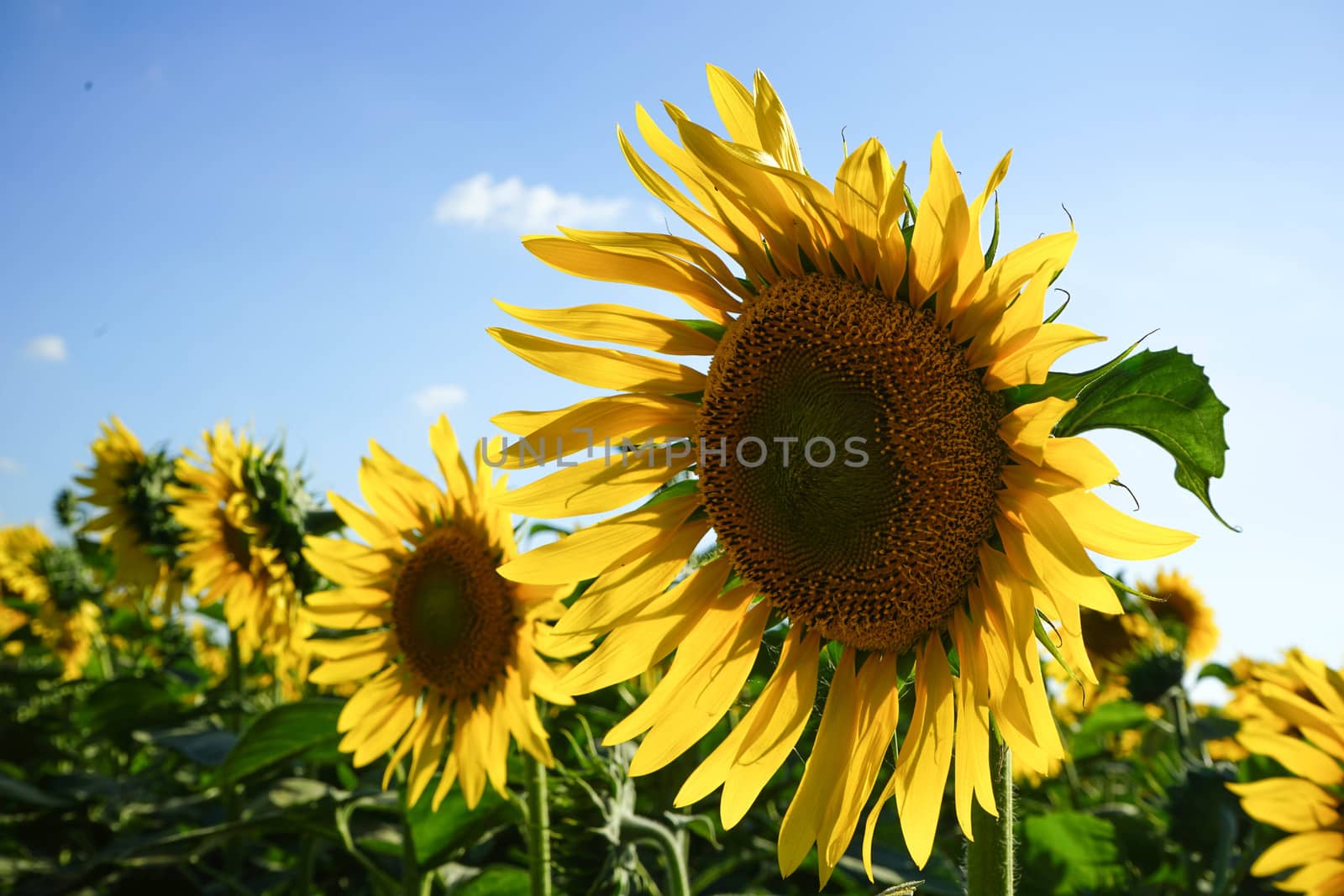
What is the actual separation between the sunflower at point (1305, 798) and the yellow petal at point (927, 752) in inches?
49.6

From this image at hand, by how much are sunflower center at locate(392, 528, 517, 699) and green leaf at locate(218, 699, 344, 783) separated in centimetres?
30

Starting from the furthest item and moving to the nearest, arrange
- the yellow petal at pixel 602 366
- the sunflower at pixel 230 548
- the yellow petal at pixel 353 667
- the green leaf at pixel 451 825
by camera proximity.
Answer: the sunflower at pixel 230 548, the yellow petal at pixel 353 667, the green leaf at pixel 451 825, the yellow petal at pixel 602 366

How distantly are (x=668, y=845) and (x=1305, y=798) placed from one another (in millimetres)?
1618

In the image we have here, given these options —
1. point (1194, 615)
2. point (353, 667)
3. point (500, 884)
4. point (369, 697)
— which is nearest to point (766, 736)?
point (500, 884)

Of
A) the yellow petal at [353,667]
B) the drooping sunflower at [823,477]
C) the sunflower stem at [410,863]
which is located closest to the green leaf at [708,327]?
the drooping sunflower at [823,477]

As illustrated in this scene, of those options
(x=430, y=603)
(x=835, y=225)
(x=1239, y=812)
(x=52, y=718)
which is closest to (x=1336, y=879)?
(x=1239, y=812)

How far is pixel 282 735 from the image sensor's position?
9.78ft

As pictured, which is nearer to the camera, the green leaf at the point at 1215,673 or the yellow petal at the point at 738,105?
the yellow petal at the point at 738,105

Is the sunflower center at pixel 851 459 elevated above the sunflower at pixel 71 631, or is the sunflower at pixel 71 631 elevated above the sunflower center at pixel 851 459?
the sunflower at pixel 71 631

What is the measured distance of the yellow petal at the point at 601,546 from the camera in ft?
5.90

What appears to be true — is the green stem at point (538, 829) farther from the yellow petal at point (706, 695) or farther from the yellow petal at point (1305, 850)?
the yellow petal at point (1305, 850)

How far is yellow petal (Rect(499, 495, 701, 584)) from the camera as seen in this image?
180 cm

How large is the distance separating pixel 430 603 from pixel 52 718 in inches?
171

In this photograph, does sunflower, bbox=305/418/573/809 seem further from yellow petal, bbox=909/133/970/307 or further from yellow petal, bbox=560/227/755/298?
yellow petal, bbox=909/133/970/307
